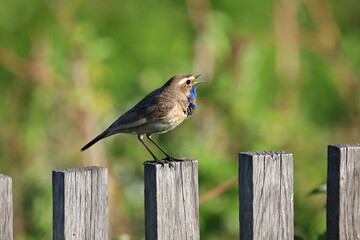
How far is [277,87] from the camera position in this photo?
9141 millimetres

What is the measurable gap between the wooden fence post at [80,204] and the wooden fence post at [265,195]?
66 centimetres

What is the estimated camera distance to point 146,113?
15.4ft

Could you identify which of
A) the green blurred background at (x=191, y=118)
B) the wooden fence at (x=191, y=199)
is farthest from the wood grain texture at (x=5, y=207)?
the green blurred background at (x=191, y=118)

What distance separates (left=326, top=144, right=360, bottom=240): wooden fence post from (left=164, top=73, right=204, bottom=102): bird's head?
153 cm

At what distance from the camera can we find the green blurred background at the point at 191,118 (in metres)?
6.39

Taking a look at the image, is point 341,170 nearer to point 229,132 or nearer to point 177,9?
point 229,132

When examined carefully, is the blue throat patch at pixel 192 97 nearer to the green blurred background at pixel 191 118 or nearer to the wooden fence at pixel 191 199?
the green blurred background at pixel 191 118

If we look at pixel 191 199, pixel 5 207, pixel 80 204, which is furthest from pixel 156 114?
pixel 5 207

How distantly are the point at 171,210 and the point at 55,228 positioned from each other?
51 centimetres

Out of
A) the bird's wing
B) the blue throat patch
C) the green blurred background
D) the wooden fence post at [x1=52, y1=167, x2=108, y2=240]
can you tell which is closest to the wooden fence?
the wooden fence post at [x1=52, y1=167, x2=108, y2=240]

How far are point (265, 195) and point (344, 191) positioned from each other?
417mm

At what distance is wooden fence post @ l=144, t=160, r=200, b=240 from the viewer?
330cm

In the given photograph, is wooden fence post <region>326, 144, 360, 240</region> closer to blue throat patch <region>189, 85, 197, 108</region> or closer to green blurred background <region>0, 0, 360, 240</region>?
green blurred background <region>0, 0, 360, 240</region>

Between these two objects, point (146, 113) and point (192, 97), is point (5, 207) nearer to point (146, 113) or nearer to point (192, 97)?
point (146, 113)
